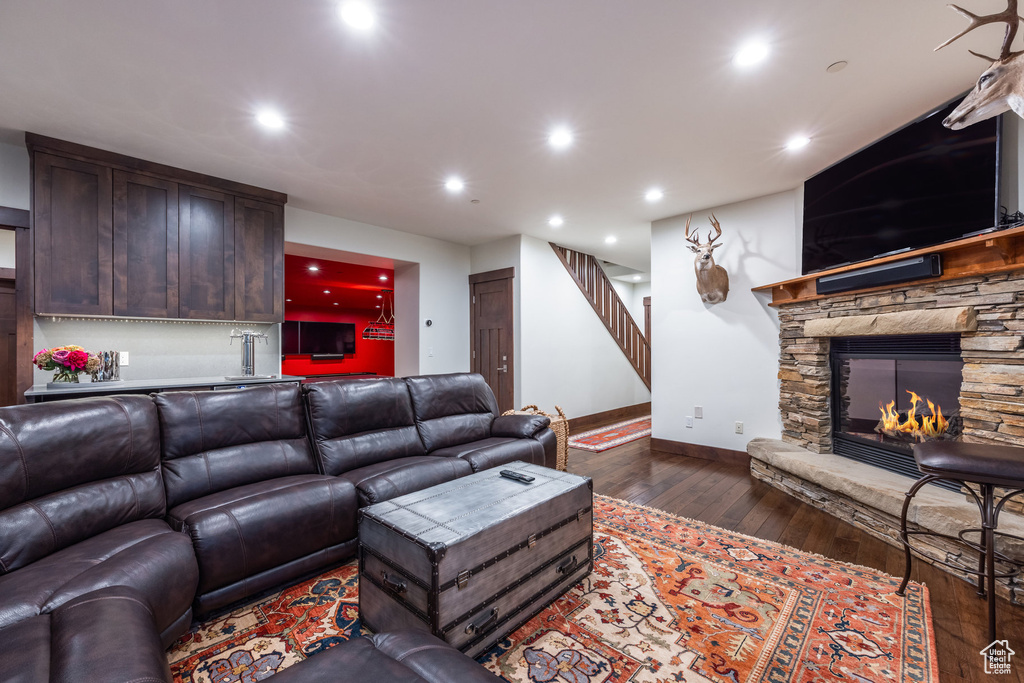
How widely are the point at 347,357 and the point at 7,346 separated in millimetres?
8059

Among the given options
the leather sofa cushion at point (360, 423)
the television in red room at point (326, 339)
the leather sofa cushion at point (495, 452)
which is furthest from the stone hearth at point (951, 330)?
the television in red room at point (326, 339)

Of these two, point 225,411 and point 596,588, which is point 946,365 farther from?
point 225,411

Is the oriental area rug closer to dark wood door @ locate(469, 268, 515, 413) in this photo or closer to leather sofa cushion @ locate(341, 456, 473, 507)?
leather sofa cushion @ locate(341, 456, 473, 507)

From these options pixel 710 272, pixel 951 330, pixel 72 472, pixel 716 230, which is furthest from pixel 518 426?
pixel 716 230

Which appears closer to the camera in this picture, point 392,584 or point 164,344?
point 392,584

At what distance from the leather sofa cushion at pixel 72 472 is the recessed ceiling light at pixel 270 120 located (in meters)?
1.87

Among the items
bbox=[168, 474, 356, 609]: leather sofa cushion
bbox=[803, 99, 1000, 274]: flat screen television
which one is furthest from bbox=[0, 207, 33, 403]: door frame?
bbox=[803, 99, 1000, 274]: flat screen television

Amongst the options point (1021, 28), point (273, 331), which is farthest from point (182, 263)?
point (1021, 28)

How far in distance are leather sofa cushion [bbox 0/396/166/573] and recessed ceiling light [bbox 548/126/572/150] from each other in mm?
2870

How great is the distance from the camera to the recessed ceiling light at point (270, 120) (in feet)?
8.83

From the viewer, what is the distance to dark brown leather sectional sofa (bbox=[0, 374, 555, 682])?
988mm

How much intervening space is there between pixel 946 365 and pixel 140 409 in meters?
4.69

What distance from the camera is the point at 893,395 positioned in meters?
3.14

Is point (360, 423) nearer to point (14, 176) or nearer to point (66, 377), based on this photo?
point (66, 377)
